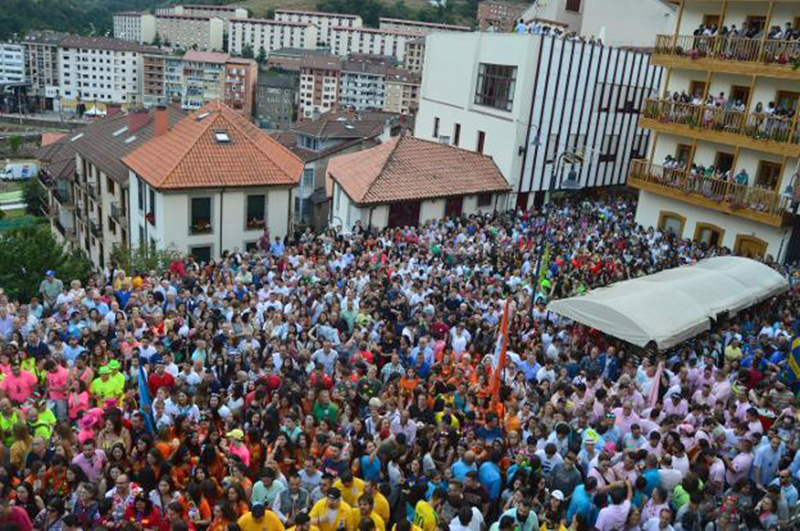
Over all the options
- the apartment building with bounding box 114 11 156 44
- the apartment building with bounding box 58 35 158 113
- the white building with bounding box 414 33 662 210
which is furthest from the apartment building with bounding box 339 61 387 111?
the white building with bounding box 414 33 662 210

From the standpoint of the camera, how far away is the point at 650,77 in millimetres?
31781

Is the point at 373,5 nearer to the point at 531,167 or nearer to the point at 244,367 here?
the point at 531,167

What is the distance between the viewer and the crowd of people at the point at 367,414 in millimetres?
7223

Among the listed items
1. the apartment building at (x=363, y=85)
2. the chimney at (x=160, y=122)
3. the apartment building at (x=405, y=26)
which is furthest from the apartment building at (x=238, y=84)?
the chimney at (x=160, y=122)

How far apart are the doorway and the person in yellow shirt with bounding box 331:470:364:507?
18.1m

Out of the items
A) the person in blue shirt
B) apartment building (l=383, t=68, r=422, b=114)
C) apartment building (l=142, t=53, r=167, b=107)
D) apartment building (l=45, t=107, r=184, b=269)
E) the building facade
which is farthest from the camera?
apartment building (l=142, t=53, r=167, b=107)

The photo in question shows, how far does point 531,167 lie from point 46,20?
5655 inches

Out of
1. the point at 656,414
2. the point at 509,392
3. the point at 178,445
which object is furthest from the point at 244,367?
the point at 656,414

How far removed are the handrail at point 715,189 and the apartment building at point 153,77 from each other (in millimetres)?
113927

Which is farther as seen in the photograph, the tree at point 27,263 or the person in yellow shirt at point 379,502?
the tree at point 27,263

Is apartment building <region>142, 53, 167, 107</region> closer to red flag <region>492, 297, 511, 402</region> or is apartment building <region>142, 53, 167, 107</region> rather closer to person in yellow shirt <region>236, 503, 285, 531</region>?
red flag <region>492, 297, 511, 402</region>

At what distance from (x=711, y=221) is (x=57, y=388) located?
71.8 ft

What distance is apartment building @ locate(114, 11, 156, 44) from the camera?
159m

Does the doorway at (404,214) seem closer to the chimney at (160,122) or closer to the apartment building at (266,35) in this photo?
the chimney at (160,122)
